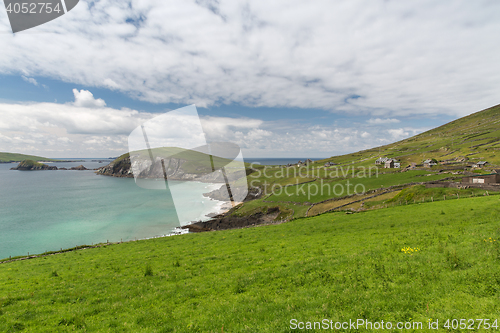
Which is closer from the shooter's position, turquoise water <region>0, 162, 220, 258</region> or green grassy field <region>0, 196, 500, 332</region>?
green grassy field <region>0, 196, 500, 332</region>

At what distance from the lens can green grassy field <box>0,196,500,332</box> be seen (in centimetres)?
878

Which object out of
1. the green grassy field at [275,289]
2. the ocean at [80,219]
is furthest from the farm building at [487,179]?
the ocean at [80,219]

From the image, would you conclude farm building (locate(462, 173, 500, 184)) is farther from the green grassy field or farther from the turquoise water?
the turquoise water

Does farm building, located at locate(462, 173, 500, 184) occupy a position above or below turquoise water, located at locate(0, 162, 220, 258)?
above

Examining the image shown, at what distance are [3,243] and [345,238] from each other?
277ft

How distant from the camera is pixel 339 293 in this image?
409 inches

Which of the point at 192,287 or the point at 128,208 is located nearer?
the point at 192,287

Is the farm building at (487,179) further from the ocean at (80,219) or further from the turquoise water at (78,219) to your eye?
the turquoise water at (78,219)

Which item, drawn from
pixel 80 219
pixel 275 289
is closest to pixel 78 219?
pixel 80 219

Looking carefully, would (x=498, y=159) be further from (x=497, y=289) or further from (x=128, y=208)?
(x=128, y=208)

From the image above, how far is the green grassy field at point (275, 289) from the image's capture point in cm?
878

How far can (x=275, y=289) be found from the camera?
39.7 ft

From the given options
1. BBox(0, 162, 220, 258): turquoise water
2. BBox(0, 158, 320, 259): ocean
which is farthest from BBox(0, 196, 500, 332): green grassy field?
BBox(0, 162, 220, 258): turquoise water

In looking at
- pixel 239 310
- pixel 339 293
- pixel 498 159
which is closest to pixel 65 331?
pixel 239 310
